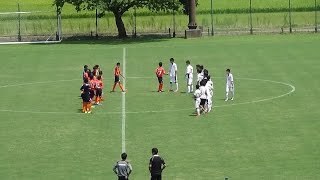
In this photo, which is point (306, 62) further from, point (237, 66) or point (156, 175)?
point (156, 175)

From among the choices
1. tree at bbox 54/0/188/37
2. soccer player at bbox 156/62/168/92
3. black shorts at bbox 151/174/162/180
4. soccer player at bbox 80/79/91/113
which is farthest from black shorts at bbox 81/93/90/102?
tree at bbox 54/0/188/37

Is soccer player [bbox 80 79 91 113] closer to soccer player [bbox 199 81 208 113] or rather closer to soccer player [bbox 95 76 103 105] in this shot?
soccer player [bbox 95 76 103 105]

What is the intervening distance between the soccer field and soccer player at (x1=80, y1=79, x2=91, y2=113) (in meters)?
0.43

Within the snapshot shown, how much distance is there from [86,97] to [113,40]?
122ft

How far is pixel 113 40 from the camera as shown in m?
80.7

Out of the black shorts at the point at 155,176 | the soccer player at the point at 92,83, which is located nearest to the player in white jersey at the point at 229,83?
the soccer player at the point at 92,83

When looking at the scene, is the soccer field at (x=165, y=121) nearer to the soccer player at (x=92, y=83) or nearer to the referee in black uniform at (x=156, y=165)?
the soccer player at (x=92, y=83)

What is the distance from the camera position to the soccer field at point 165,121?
33625mm

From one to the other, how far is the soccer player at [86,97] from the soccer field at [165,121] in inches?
16.9

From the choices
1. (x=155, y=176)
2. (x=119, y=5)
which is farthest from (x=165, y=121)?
(x=119, y=5)

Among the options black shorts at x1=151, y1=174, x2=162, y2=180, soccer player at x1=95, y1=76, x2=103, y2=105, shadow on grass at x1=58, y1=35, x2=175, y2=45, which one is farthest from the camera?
shadow on grass at x1=58, y1=35, x2=175, y2=45

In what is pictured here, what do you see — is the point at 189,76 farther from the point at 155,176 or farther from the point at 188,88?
the point at 155,176

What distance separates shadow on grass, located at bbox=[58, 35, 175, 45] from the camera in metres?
78.4

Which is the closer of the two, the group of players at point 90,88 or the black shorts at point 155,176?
the black shorts at point 155,176
